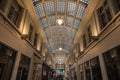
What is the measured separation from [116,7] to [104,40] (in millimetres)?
2026

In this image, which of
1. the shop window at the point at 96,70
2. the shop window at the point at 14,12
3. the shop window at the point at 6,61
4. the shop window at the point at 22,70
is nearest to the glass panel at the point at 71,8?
the shop window at the point at 14,12

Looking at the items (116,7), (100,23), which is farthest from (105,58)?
(116,7)

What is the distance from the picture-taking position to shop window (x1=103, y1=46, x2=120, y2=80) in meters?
4.59

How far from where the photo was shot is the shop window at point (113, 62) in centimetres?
459

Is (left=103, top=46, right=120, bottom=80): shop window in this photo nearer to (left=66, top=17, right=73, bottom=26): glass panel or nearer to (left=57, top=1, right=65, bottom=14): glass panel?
(left=57, top=1, right=65, bottom=14): glass panel

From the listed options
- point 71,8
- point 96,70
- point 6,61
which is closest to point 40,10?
point 71,8

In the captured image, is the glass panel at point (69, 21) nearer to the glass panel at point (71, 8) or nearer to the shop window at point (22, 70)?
the glass panel at point (71, 8)

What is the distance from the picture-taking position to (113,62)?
16.2 feet

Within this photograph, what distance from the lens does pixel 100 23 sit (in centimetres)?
681

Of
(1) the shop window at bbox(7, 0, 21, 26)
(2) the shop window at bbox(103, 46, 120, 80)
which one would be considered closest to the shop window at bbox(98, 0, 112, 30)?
(2) the shop window at bbox(103, 46, 120, 80)

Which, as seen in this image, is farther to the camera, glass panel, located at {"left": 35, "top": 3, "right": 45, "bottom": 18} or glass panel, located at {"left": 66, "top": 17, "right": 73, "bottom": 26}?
glass panel, located at {"left": 66, "top": 17, "right": 73, "bottom": 26}

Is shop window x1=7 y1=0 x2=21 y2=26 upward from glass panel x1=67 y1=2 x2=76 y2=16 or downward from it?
downward

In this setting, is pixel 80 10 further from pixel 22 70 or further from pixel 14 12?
pixel 22 70

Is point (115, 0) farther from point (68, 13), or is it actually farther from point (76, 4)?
point (68, 13)
